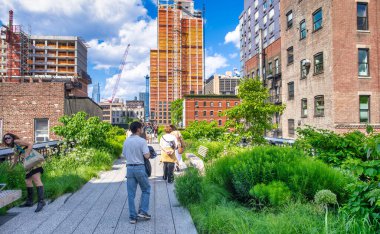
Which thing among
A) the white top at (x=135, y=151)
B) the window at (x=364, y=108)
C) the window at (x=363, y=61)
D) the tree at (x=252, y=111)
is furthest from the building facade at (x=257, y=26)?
the white top at (x=135, y=151)

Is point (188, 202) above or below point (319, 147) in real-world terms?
below

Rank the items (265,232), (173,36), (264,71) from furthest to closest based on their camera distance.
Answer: (173,36)
(264,71)
(265,232)

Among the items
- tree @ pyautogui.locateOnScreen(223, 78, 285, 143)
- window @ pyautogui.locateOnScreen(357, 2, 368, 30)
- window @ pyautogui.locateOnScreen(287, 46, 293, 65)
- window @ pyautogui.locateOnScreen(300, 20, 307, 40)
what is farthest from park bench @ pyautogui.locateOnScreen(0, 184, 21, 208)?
window @ pyautogui.locateOnScreen(287, 46, 293, 65)

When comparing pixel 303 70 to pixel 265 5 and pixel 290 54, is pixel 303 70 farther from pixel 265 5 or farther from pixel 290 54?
pixel 265 5

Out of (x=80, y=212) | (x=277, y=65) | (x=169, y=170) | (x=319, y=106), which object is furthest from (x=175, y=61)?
(x=80, y=212)

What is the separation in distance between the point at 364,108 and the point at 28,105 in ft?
78.8

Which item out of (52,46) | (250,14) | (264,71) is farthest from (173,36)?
(264,71)

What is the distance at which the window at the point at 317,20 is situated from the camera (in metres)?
23.9

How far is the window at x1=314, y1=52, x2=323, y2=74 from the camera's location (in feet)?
77.8

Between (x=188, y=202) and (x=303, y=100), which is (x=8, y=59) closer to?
(x=303, y=100)

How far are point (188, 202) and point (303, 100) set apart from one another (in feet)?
73.6

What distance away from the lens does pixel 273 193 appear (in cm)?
546

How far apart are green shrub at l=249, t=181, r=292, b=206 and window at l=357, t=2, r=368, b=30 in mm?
21644

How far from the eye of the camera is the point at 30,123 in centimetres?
2072
